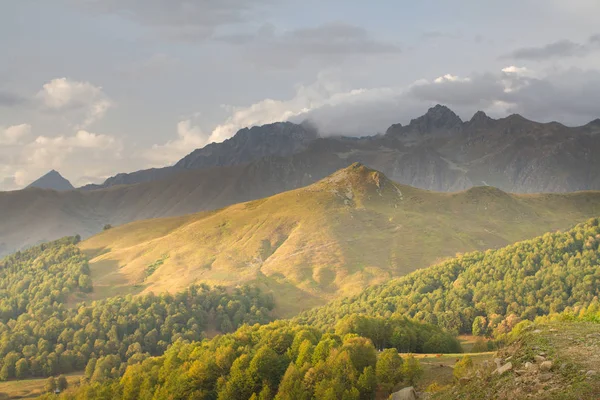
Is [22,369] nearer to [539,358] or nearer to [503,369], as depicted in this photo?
[503,369]

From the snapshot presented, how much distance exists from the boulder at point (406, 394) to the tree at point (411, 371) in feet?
20.5

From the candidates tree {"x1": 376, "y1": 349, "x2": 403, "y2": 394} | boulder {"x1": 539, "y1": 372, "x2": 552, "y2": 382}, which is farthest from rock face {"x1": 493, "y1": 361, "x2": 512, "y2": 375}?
tree {"x1": 376, "y1": 349, "x2": 403, "y2": 394}

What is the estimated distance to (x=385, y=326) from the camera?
127 metres

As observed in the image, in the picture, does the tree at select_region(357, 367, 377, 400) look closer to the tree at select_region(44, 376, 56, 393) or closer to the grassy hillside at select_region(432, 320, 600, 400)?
the grassy hillside at select_region(432, 320, 600, 400)

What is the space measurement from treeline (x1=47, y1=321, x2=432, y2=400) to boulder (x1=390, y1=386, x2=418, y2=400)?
6.75 metres

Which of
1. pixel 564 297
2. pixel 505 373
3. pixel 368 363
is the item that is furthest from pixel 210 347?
pixel 564 297

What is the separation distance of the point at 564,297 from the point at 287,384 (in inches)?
5575

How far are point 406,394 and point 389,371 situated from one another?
35.9 ft

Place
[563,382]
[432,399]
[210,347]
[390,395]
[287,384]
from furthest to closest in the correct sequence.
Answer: [210,347] → [287,384] → [390,395] → [432,399] → [563,382]

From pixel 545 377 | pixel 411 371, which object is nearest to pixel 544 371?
pixel 545 377

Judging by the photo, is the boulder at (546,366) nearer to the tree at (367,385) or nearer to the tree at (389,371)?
the tree at (389,371)

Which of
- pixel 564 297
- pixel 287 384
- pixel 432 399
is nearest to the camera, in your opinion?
pixel 432 399

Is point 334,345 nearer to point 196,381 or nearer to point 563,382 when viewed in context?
point 196,381

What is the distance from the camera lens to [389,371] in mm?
85625
